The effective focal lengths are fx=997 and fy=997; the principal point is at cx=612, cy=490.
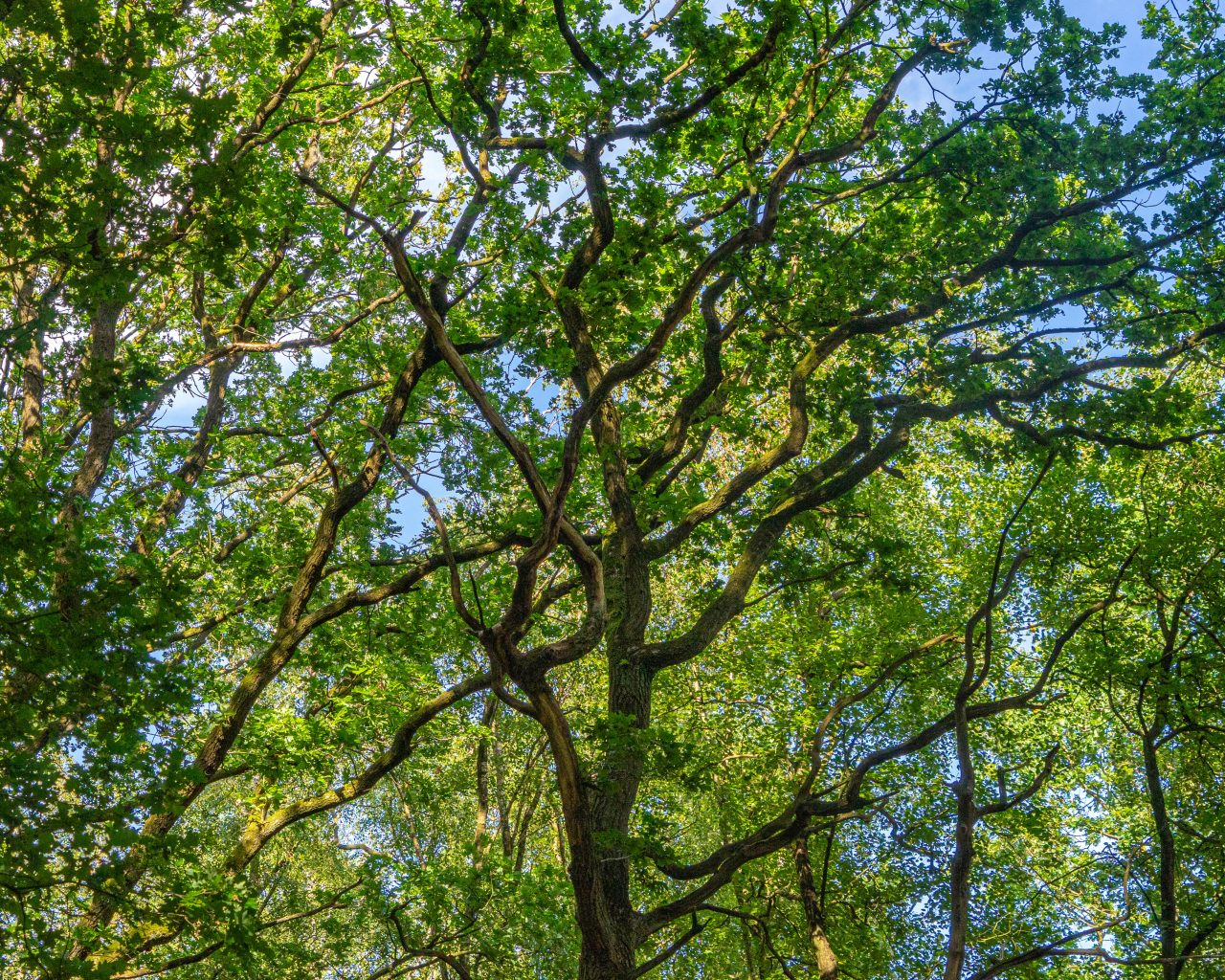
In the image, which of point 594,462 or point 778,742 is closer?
point 594,462

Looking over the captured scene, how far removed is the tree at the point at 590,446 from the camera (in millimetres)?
5727

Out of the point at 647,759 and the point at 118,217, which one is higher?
the point at 118,217

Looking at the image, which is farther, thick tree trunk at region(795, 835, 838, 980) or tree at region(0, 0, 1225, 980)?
thick tree trunk at region(795, 835, 838, 980)

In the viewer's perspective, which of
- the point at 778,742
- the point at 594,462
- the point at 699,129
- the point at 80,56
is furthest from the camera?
the point at 778,742

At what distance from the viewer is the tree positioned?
5.73 metres

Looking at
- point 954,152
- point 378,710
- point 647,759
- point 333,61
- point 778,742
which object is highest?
point 333,61

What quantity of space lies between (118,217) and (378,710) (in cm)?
827

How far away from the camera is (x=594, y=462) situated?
11789 millimetres

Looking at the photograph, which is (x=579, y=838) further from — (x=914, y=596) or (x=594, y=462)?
(x=914, y=596)

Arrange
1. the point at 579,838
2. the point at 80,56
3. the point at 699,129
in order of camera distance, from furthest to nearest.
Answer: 1. the point at 699,129
2. the point at 579,838
3. the point at 80,56

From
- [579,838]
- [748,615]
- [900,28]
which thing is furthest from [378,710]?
[900,28]

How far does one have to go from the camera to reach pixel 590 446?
11.1 m

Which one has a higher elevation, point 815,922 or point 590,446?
point 590,446

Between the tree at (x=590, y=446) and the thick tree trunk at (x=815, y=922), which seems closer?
the tree at (x=590, y=446)
